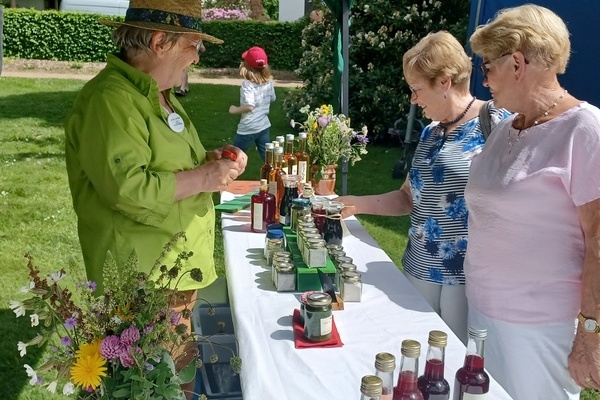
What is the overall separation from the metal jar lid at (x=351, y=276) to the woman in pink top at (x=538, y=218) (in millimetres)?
413

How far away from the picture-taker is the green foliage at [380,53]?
907 cm

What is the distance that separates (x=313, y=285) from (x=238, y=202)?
4.06ft

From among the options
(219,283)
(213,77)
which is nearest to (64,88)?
(213,77)

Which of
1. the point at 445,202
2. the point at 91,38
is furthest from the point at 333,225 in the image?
the point at 91,38

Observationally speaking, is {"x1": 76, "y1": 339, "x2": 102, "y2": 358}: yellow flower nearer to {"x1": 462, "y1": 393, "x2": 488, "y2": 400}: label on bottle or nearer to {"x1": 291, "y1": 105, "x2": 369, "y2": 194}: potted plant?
{"x1": 462, "y1": 393, "x2": 488, "y2": 400}: label on bottle

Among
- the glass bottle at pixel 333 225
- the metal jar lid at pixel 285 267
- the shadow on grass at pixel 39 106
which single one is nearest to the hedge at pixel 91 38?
the shadow on grass at pixel 39 106

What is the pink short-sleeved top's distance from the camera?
185 cm

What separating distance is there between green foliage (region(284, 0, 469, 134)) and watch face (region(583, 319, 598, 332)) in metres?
7.46

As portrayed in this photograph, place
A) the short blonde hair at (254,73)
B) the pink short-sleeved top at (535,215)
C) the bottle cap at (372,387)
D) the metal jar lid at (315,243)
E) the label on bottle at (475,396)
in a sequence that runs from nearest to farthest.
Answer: the bottle cap at (372,387)
the label on bottle at (475,396)
the pink short-sleeved top at (535,215)
the metal jar lid at (315,243)
the short blonde hair at (254,73)

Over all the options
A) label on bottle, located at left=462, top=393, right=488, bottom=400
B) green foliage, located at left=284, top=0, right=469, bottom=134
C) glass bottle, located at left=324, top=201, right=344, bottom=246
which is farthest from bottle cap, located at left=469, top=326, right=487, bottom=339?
green foliage, located at left=284, top=0, right=469, bottom=134

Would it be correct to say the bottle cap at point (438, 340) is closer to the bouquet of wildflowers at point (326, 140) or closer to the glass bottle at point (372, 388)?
the glass bottle at point (372, 388)

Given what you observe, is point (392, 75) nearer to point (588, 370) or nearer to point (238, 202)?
point (238, 202)

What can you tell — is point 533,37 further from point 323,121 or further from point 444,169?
point 323,121

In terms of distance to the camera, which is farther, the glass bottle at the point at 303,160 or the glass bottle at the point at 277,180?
the glass bottle at the point at 303,160
